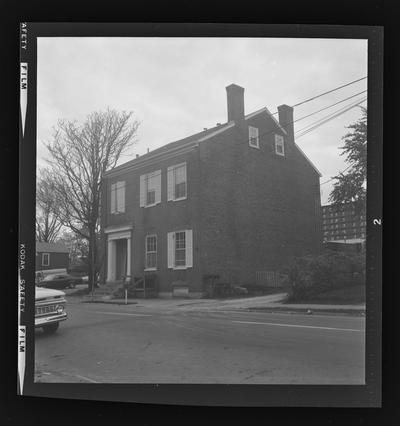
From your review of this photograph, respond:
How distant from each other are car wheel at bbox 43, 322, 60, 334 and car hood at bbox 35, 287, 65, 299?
0.72ft

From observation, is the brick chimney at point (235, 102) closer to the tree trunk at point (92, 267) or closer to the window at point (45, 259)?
the tree trunk at point (92, 267)

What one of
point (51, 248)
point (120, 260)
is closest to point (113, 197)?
point (120, 260)

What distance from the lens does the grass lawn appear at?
10.0 ft

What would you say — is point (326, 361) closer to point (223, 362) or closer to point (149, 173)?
point (223, 362)

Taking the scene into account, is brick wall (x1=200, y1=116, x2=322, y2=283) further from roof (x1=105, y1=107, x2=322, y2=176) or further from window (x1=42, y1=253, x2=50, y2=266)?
window (x1=42, y1=253, x2=50, y2=266)

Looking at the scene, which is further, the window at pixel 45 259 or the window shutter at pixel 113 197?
the window shutter at pixel 113 197

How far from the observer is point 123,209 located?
3412mm

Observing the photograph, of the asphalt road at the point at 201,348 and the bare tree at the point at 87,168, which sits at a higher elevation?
the bare tree at the point at 87,168

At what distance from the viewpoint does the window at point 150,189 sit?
131 inches

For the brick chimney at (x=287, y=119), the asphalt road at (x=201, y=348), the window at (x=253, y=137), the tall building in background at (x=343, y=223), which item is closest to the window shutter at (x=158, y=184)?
the window at (x=253, y=137)

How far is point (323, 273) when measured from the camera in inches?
125

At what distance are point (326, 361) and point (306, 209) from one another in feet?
3.74

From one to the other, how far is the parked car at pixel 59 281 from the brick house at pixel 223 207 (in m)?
0.28

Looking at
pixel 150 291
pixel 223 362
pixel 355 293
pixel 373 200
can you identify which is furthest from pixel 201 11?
pixel 223 362
